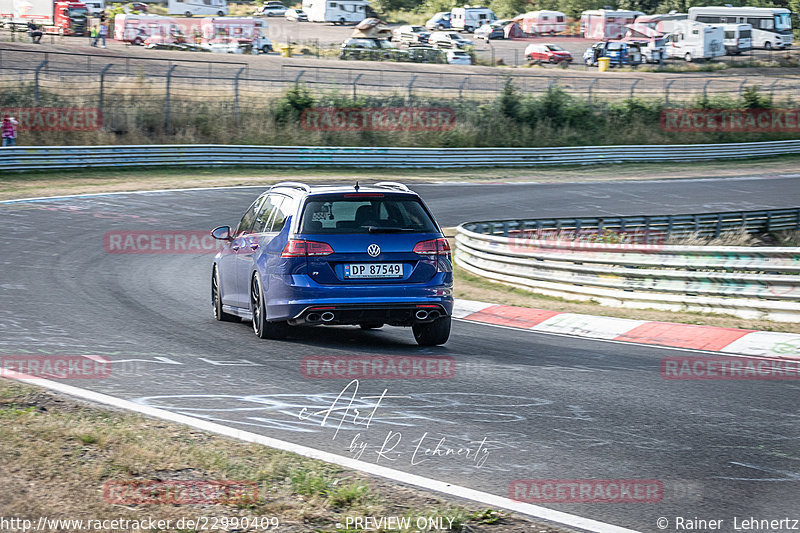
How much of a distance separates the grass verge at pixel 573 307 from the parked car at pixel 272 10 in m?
74.6

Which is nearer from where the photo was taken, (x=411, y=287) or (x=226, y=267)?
(x=411, y=287)

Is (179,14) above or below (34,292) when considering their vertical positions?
above

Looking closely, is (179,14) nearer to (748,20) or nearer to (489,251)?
(748,20)

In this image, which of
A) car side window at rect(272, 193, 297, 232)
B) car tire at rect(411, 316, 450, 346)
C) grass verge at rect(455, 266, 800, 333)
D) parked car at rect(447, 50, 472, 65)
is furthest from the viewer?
parked car at rect(447, 50, 472, 65)

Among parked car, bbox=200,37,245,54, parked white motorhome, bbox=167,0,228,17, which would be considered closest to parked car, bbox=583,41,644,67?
parked car, bbox=200,37,245,54

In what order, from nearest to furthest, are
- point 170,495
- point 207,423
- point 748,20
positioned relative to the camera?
1. point 170,495
2. point 207,423
3. point 748,20

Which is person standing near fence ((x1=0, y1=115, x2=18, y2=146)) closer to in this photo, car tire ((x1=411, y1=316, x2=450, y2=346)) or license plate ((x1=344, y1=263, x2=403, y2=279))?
car tire ((x1=411, y1=316, x2=450, y2=346))

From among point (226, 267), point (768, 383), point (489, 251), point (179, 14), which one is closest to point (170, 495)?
point (768, 383)

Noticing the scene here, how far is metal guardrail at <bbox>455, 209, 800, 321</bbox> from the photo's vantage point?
12078 mm

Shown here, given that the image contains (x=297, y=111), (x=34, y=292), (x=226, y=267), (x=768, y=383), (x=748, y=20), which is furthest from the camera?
(x=748, y=20)

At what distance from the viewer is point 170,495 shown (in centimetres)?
472

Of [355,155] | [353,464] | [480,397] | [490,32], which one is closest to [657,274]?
[480,397]

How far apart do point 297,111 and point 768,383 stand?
33644mm

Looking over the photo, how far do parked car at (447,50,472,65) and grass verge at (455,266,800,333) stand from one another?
156 feet
